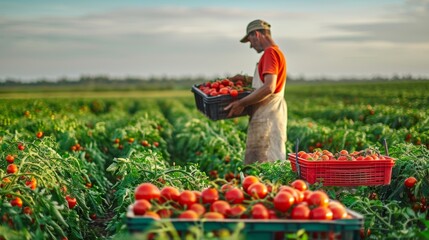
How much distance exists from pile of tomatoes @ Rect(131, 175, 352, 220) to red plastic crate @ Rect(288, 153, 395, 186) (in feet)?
4.07

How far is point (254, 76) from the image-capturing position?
8.74 metres

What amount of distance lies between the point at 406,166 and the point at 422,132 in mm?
6512

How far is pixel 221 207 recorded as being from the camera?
442 centimetres

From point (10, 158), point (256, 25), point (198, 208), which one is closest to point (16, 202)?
point (10, 158)

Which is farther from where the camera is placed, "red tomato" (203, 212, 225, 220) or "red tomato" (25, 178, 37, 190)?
"red tomato" (25, 178, 37, 190)

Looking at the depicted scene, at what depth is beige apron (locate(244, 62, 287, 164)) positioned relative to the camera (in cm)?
866

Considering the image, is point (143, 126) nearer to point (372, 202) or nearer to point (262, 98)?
point (262, 98)

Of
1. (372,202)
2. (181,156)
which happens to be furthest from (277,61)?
(181,156)

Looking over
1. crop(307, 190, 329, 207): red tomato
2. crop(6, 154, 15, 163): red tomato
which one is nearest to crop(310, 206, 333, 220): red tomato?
crop(307, 190, 329, 207): red tomato

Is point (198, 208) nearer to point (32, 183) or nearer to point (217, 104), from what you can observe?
point (32, 183)

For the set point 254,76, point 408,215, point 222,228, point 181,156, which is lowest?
point 181,156

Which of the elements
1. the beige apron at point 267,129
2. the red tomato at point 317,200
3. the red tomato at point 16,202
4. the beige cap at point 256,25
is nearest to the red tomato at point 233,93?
the beige apron at point 267,129

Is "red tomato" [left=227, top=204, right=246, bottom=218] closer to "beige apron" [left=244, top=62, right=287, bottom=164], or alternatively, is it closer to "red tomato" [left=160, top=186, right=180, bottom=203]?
"red tomato" [left=160, top=186, right=180, bottom=203]

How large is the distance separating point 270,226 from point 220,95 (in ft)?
14.6
